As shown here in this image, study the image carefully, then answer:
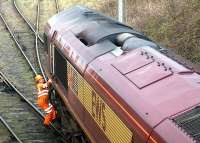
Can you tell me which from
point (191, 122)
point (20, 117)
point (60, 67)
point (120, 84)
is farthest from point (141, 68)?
point (20, 117)

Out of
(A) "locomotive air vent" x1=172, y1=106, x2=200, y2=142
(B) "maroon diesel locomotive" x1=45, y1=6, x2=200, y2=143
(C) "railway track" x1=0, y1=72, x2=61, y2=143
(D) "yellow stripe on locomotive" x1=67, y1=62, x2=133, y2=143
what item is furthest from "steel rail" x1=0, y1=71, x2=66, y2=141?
(A) "locomotive air vent" x1=172, y1=106, x2=200, y2=142

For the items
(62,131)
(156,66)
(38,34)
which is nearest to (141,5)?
(38,34)

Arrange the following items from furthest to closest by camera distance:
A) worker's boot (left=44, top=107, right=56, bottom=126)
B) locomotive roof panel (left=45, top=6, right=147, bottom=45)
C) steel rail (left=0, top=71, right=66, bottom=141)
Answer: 1. steel rail (left=0, top=71, right=66, bottom=141)
2. worker's boot (left=44, top=107, right=56, bottom=126)
3. locomotive roof panel (left=45, top=6, right=147, bottom=45)

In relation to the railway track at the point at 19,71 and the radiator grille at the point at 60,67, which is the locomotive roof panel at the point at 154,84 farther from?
the railway track at the point at 19,71

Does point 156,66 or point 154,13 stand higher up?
point 156,66

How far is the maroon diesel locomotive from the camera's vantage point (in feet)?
20.1

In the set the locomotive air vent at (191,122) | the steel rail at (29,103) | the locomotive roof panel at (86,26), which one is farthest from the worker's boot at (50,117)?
the locomotive air vent at (191,122)

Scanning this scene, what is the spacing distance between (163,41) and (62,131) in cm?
612

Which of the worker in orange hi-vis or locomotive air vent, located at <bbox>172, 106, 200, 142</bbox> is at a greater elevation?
locomotive air vent, located at <bbox>172, 106, 200, 142</bbox>

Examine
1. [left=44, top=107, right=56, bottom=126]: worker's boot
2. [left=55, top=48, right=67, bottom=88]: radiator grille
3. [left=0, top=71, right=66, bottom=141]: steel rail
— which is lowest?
[left=0, top=71, right=66, bottom=141]: steel rail

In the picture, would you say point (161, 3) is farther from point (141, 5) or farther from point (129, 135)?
point (129, 135)

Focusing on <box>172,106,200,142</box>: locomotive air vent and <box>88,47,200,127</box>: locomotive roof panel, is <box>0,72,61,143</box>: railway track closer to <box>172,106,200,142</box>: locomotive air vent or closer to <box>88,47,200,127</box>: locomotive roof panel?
<box>88,47,200,127</box>: locomotive roof panel

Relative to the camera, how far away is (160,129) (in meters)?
5.96

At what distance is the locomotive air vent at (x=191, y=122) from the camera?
18.2ft
